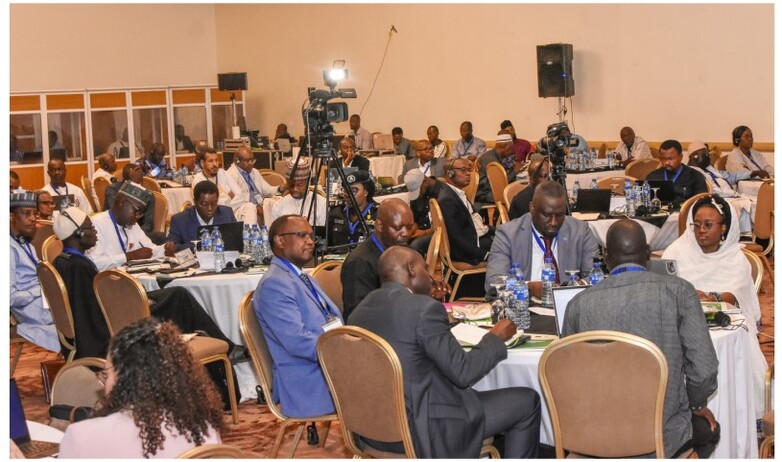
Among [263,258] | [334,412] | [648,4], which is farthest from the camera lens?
[648,4]

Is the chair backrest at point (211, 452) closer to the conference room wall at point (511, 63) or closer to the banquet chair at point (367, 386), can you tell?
the banquet chair at point (367, 386)

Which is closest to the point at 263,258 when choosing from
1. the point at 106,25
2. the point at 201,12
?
the point at 106,25

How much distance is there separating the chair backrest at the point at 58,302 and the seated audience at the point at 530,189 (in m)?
3.19

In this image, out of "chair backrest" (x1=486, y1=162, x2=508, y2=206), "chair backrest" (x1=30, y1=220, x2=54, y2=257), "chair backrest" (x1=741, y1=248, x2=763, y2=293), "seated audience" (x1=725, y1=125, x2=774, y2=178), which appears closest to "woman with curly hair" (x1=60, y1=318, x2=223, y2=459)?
"chair backrest" (x1=741, y1=248, x2=763, y2=293)

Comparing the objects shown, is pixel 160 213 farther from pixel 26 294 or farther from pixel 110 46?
pixel 110 46

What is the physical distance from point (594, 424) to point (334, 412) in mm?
1247

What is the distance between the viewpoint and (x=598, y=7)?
46.8 feet

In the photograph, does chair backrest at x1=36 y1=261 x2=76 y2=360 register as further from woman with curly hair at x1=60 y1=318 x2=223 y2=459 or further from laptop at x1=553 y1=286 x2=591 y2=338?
woman with curly hair at x1=60 y1=318 x2=223 y2=459

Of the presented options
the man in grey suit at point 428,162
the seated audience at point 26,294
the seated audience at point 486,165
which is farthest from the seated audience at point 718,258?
the man in grey suit at point 428,162

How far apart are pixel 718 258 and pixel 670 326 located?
156 centimetres

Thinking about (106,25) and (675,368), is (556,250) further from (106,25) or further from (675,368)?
(106,25)

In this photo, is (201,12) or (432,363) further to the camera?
(201,12)

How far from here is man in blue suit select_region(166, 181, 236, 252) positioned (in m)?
7.04

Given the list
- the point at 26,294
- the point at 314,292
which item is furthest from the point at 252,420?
the point at 26,294
